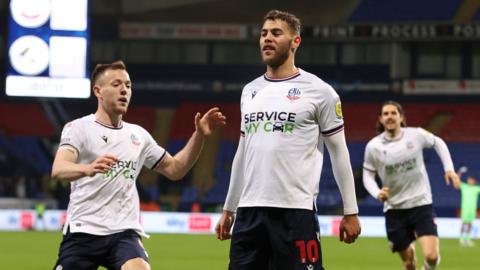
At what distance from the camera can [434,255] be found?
11.2m

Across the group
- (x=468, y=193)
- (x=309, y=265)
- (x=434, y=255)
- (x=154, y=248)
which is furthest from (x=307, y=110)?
(x=468, y=193)

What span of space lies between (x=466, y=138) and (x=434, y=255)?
3008 centimetres

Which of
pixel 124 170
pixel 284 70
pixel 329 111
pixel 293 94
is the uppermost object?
pixel 284 70

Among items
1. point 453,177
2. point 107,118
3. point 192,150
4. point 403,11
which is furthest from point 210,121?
point 403,11

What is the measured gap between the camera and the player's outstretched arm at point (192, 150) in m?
6.93

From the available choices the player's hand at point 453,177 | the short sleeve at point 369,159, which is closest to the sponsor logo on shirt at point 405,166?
the short sleeve at point 369,159

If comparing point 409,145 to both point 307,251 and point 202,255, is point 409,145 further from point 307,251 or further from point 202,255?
point 202,255

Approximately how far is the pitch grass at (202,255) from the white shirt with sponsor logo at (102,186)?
328 inches

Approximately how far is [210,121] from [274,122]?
0.90 meters

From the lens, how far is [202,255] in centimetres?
1895

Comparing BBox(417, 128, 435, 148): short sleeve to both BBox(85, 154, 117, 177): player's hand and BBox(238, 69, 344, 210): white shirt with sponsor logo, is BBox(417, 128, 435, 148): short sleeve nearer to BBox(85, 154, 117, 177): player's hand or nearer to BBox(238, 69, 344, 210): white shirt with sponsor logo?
BBox(238, 69, 344, 210): white shirt with sponsor logo

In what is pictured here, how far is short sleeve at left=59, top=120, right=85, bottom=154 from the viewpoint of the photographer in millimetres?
6887

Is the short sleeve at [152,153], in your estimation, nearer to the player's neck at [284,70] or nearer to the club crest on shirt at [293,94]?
the player's neck at [284,70]

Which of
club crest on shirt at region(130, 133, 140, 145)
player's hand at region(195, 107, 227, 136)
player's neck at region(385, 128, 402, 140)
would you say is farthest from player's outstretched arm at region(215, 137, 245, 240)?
player's neck at region(385, 128, 402, 140)
